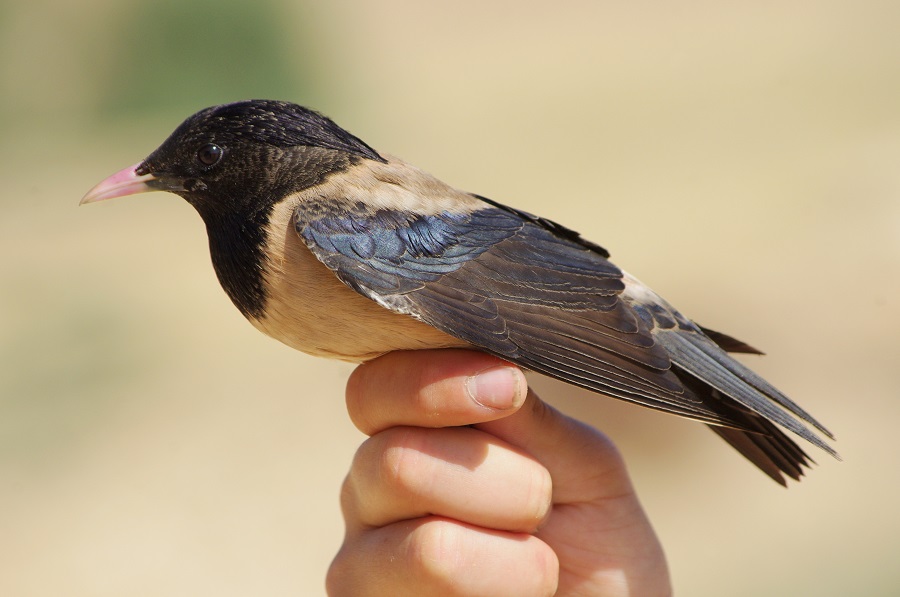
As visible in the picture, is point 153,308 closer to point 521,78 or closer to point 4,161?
point 4,161

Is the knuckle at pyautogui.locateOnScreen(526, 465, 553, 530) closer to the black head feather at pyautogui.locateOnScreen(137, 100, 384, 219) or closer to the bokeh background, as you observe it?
the black head feather at pyautogui.locateOnScreen(137, 100, 384, 219)

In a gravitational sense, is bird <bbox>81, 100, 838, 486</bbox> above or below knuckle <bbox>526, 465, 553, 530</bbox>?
above

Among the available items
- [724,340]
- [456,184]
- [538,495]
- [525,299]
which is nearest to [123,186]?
[525,299]

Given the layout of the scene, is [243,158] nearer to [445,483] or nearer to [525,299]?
[525,299]

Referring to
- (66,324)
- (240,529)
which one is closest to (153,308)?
(66,324)

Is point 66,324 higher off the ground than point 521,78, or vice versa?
point 521,78

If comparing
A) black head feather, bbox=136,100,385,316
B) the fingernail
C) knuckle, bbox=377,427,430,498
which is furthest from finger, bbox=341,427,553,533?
black head feather, bbox=136,100,385,316
